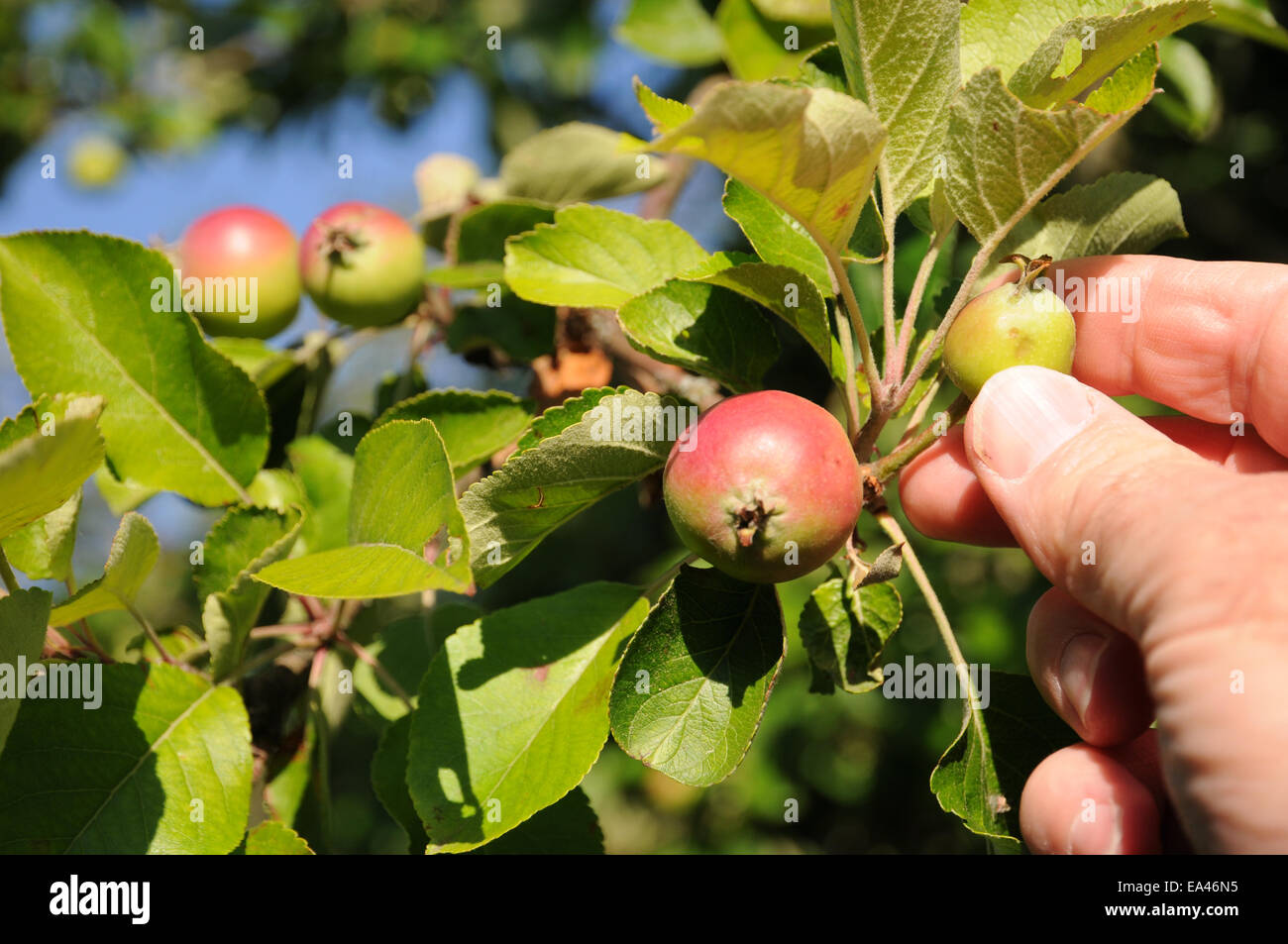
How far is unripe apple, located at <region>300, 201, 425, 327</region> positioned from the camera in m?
1.50

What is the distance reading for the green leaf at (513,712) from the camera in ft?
3.35

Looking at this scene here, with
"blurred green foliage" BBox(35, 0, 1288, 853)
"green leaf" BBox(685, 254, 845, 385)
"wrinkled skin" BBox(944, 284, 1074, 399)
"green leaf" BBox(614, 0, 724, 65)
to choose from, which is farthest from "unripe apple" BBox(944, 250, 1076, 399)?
"blurred green foliage" BBox(35, 0, 1288, 853)

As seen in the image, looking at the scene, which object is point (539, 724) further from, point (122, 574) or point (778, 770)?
point (778, 770)

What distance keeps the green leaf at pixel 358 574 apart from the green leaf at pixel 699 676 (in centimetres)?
27

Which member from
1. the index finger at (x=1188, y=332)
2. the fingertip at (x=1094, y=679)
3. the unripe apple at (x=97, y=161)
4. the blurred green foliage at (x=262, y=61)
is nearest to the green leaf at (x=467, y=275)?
the index finger at (x=1188, y=332)

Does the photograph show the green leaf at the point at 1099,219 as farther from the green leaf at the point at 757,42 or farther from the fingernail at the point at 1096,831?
the green leaf at the point at 757,42

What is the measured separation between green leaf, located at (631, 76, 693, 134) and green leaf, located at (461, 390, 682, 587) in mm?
287

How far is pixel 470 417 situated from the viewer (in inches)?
50.4

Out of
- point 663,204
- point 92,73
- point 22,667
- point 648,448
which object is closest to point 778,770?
point 663,204

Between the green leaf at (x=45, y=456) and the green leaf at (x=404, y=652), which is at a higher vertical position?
the green leaf at (x=45, y=456)

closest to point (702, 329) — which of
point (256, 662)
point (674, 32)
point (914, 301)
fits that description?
point (914, 301)

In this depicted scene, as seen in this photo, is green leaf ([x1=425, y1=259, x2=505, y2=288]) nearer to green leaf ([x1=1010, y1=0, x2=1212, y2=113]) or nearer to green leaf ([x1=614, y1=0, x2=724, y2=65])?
green leaf ([x1=1010, y1=0, x2=1212, y2=113])
